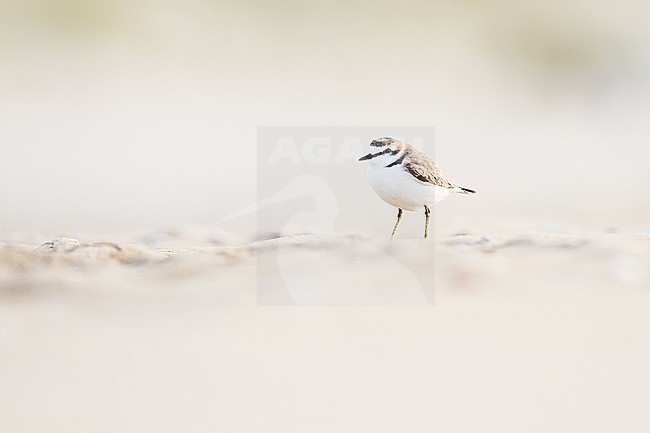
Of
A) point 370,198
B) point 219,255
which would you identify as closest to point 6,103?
point 370,198

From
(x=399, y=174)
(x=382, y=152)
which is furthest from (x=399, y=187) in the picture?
Answer: (x=382, y=152)

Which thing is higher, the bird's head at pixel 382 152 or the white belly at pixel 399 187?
the bird's head at pixel 382 152

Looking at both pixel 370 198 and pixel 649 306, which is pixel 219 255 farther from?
pixel 370 198

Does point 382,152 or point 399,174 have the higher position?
point 382,152

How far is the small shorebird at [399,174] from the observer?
4.59m

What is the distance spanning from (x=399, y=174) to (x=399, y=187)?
0.23ft

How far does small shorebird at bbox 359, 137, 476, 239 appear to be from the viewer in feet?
15.0

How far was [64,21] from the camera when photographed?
8.88 m

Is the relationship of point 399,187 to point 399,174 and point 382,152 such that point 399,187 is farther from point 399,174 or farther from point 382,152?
point 382,152

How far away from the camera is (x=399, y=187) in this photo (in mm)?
4578

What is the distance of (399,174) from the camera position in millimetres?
Result: 4586

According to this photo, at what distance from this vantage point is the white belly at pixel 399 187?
458cm

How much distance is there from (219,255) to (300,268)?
0.53 meters

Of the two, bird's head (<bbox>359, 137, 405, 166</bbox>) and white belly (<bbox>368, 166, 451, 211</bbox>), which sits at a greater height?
bird's head (<bbox>359, 137, 405, 166</bbox>)
